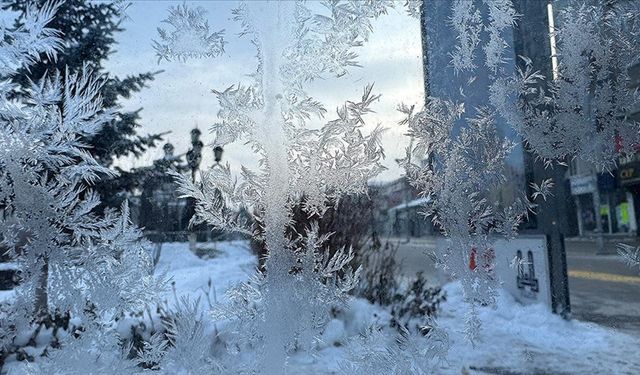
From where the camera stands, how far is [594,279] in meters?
1.57

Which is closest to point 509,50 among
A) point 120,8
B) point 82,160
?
point 120,8

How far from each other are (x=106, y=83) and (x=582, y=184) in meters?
1.60

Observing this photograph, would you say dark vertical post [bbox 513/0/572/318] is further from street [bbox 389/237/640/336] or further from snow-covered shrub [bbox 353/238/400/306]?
snow-covered shrub [bbox 353/238/400/306]

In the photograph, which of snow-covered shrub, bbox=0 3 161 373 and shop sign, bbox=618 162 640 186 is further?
shop sign, bbox=618 162 640 186

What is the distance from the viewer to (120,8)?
1580mm

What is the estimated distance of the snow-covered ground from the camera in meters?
1.50

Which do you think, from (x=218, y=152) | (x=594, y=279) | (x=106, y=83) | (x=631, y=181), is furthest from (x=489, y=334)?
(x=106, y=83)

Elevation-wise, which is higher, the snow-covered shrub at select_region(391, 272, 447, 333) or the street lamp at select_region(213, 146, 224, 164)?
the street lamp at select_region(213, 146, 224, 164)

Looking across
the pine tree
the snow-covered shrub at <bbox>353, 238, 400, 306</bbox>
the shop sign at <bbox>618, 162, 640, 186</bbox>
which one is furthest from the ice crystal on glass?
the shop sign at <bbox>618, 162, 640, 186</bbox>

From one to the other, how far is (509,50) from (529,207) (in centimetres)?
52

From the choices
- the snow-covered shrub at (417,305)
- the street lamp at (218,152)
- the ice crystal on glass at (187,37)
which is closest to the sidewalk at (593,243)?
the snow-covered shrub at (417,305)

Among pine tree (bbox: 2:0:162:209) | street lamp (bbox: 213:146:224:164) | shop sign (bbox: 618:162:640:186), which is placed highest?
pine tree (bbox: 2:0:162:209)

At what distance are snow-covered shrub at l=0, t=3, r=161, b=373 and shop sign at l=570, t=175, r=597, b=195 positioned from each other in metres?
1.40

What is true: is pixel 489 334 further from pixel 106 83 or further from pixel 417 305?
pixel 106 83
